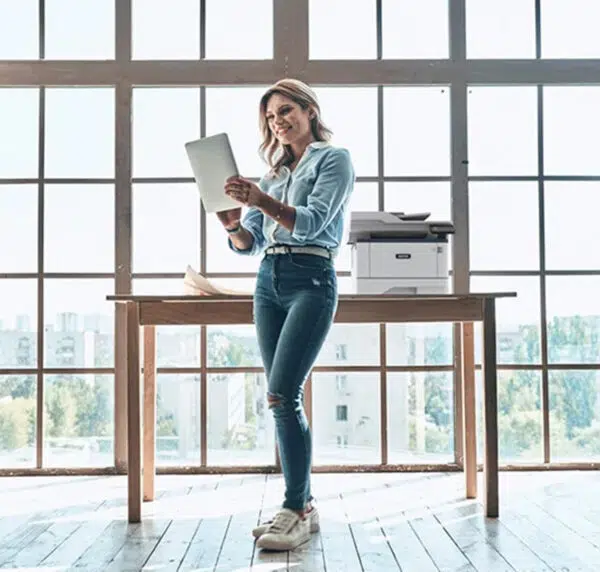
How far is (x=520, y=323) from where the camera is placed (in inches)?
139

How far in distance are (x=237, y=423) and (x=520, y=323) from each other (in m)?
1.29

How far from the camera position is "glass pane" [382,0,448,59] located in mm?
3521

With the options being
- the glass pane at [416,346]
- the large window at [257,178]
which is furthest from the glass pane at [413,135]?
the glass pane at [416,346]

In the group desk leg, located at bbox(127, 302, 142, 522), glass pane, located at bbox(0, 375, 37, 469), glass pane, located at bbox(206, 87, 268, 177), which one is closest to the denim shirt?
desk leg, located at bbox(127, 302, 142, 522)

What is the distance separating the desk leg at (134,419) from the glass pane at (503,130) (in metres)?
1.66

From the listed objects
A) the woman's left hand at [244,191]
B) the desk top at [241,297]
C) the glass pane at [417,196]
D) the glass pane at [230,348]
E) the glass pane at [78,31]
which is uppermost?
the glass pane at [78,31]

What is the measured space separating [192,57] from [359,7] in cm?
75

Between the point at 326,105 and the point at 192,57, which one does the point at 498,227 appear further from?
the point at 192,57

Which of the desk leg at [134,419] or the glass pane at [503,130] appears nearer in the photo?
the desk leg at [134,419]

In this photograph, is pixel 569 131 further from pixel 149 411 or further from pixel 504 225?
pixel 149 411

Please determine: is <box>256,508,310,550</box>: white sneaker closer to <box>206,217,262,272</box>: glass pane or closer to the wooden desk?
the wooden desk

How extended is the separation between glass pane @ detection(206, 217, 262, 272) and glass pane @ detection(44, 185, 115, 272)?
1.34ft

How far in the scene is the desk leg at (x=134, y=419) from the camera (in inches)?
103

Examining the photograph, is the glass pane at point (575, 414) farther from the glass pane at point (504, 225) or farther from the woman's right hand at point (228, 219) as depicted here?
the woman's right hand at point (228, 219)
